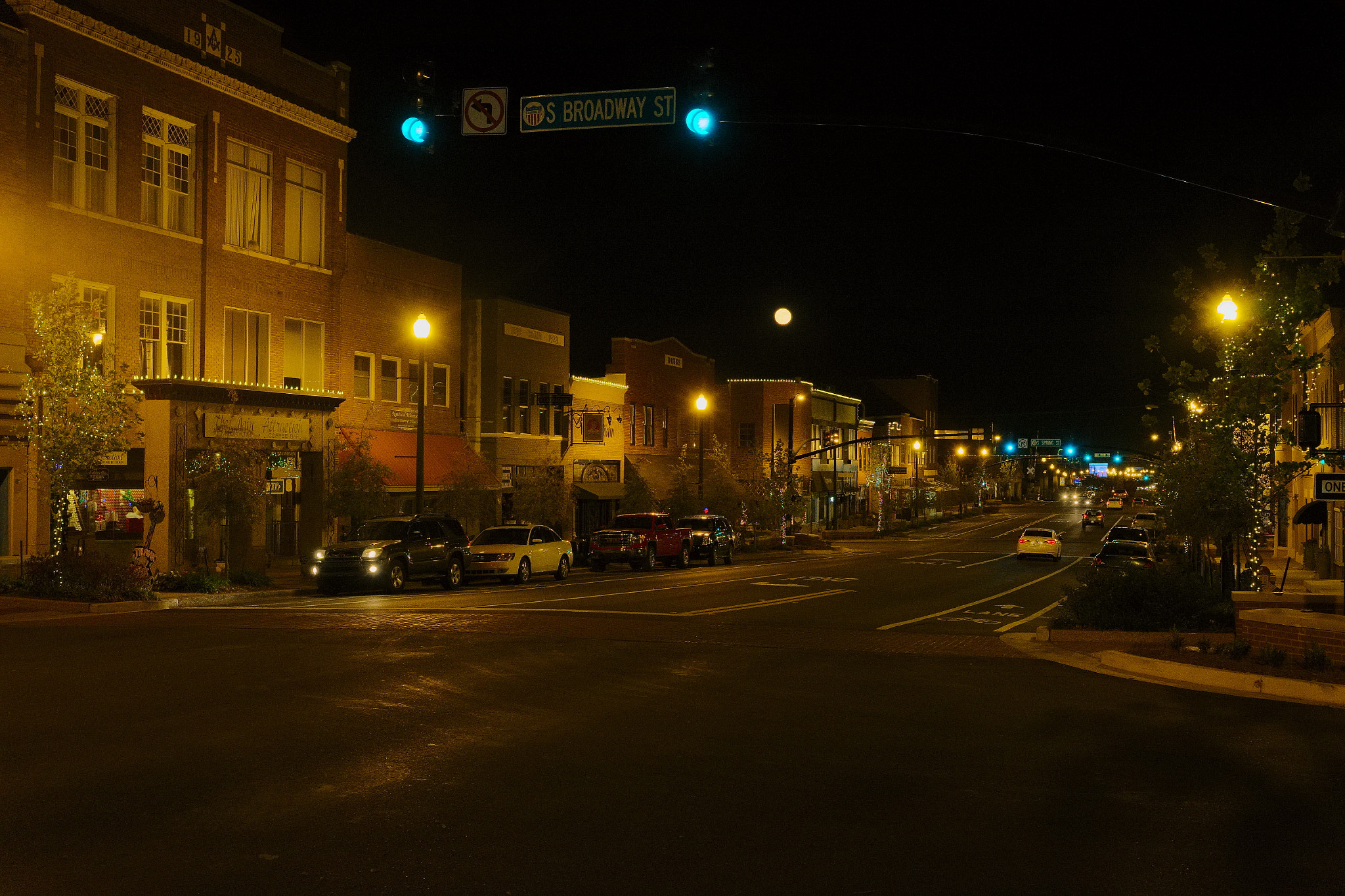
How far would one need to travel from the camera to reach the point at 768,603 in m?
23.5

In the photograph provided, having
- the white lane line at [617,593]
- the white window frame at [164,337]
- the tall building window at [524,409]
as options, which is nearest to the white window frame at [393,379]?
the tall building window at [524,409]

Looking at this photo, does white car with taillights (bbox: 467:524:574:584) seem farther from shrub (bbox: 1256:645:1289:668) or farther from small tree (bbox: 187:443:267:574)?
shrub (bbox: 1256:645:1289:668)

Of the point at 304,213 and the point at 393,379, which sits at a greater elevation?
the point at 304,213

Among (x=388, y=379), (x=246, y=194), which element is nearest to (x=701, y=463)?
(x=388, y=379)

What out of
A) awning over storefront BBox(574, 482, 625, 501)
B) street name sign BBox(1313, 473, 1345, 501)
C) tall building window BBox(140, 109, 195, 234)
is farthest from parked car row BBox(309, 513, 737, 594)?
street name sign BBox(1313, 473, 1345, 501)

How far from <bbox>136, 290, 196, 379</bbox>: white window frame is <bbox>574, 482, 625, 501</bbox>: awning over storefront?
1854 cm

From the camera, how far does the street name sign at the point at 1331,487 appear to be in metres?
15.0

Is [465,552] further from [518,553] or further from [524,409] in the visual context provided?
[524,409]

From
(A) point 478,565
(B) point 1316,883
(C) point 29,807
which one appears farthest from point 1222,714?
(A) point 478,565

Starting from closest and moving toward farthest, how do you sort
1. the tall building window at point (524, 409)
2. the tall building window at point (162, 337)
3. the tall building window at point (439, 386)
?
1. the tall building window at point (162, 337)
2. the tall building window at point (439, 386)
3. the tall building window at point (524, 409)

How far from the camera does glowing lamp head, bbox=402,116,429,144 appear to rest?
12.8m

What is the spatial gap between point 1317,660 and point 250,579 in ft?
72.7

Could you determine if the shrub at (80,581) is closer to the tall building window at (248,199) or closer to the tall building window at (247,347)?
the tall building window at (247,347)

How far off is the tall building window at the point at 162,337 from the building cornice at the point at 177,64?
5965 millimetres
